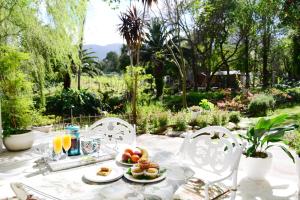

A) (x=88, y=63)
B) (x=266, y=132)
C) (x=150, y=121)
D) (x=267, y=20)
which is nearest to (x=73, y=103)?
(x=150, y=121)

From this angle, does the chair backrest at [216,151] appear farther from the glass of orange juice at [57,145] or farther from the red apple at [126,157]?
the glass of orange juice at [57,145]

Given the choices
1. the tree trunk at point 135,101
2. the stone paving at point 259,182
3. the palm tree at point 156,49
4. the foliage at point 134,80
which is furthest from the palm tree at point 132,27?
the palm tree at point 156,49

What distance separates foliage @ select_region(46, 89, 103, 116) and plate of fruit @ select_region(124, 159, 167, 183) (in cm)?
944

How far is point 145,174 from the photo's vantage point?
1.93 m

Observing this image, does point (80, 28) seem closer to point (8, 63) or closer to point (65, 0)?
point (65, 0)

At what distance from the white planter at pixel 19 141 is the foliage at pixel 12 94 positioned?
6.5 inches

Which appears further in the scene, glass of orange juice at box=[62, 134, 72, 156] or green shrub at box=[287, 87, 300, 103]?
green shrub at box=[287, 87, 300, 103]

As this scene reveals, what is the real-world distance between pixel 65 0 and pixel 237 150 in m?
5.11

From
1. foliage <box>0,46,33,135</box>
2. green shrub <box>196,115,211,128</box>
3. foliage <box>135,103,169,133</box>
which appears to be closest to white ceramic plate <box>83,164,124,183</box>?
foliage <box>0,46,33,135</box>

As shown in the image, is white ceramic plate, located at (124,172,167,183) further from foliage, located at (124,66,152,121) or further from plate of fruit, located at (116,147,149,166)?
foliage, located at (124,66,152,121)

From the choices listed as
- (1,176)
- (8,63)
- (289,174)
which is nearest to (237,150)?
(289,174)

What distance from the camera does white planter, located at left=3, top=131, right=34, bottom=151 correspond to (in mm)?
4305

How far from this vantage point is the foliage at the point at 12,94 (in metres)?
4.52

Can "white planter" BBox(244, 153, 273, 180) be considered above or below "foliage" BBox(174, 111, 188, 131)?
below
